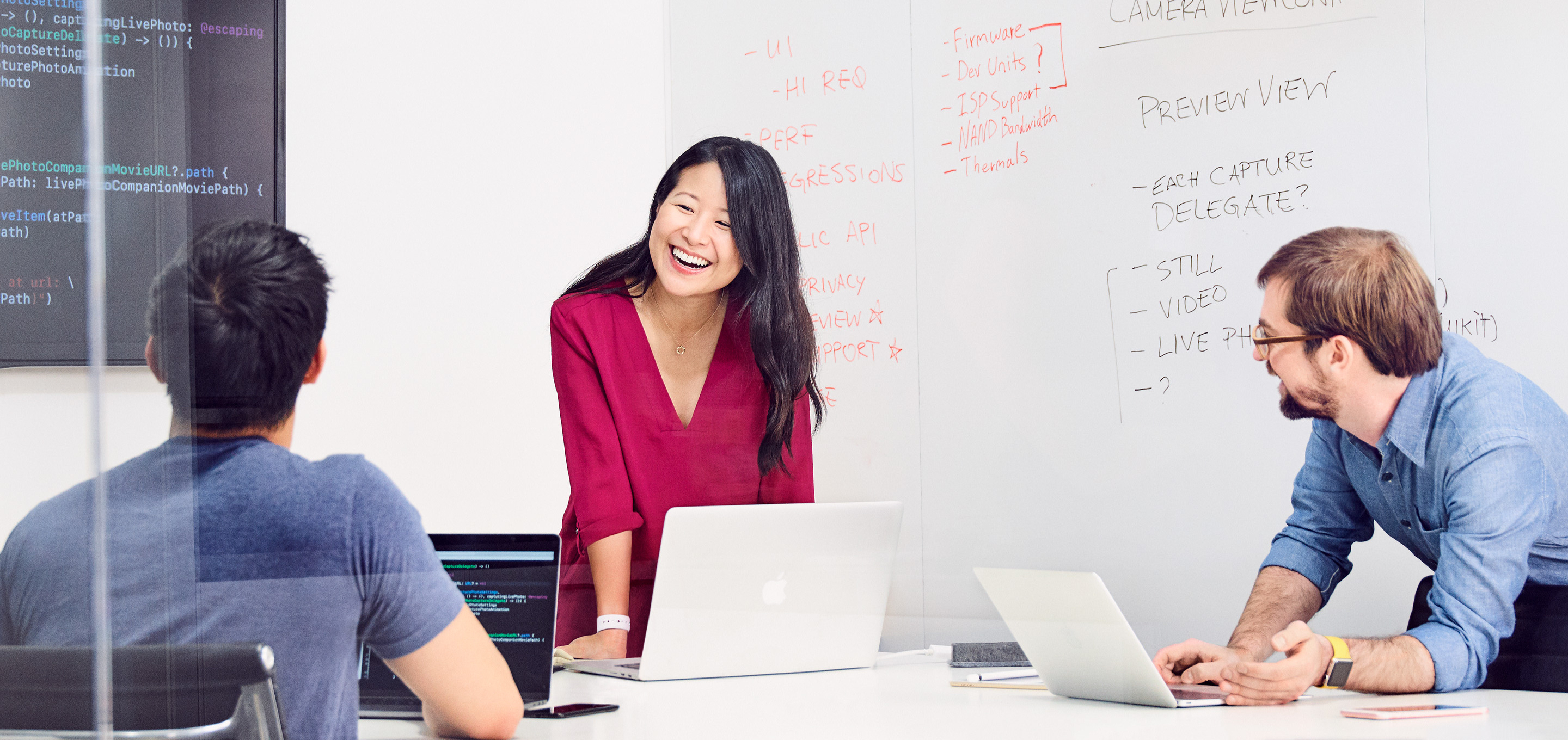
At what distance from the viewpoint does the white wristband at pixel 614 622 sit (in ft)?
5.67

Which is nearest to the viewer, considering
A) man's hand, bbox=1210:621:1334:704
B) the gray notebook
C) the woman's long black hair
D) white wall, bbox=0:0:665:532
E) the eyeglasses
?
man's hand, bbox=1210:621:1334:704

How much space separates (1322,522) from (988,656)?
62 centimetres

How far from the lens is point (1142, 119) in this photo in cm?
190

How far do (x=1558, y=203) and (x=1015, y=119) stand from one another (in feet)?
2.72

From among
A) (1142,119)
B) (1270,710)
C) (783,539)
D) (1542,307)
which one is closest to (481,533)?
(783,539)

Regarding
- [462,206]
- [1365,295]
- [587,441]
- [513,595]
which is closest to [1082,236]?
[1365,295]

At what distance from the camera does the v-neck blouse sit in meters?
1.89

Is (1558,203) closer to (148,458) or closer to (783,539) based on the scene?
(783,539)

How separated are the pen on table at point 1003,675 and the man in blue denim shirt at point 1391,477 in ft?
0.58

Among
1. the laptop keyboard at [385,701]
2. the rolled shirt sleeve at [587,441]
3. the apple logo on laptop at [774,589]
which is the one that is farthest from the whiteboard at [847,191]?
the laptop keyboard at [385,701]

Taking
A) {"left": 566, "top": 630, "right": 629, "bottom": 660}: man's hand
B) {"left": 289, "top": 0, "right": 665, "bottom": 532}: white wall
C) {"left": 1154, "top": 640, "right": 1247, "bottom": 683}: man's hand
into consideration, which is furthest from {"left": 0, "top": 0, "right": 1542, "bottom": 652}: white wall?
{"left": 1154, "top": 640, "right": 1247, "bottom": 683}: man's hand

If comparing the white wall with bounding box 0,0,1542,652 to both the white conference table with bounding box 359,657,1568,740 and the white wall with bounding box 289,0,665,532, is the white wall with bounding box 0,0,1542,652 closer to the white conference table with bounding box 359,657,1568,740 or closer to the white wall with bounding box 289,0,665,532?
the white wall with bounding box 289,0,665,532

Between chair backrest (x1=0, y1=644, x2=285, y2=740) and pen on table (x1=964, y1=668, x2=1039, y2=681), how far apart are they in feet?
2.80

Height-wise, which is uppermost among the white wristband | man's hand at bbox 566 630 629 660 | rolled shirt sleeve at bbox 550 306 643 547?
rolled shirt sleeve at bbox 550 306 643 547
